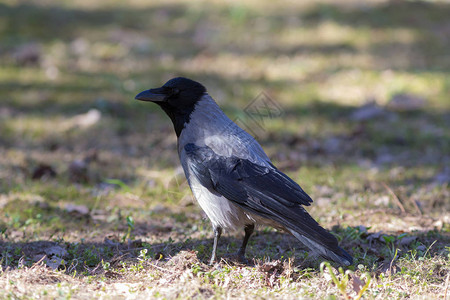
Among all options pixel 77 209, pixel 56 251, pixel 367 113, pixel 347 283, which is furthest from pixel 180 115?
pixel 367 113

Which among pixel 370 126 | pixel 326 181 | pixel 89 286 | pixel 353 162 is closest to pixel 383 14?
pixel 370 126

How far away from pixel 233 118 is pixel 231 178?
11.8 ft

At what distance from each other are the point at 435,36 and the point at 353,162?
5.65m

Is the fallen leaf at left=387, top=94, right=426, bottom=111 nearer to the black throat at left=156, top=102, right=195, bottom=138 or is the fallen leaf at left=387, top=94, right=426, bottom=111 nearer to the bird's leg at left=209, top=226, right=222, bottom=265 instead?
the black throat at left=156, top=102, right=195, bottom=138

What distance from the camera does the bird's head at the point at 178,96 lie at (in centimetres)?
441

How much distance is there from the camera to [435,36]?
11.1 m

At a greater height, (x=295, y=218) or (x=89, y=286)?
(x=295, y=218)

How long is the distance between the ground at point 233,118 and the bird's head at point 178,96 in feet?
2.40

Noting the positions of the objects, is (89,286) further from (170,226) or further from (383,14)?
(383,14)

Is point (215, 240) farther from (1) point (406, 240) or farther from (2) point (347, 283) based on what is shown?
(1) point (406, 240)

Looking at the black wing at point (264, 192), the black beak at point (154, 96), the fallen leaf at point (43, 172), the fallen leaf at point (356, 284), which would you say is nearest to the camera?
the fallen leaf at point (356, 284)

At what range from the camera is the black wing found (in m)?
3.71

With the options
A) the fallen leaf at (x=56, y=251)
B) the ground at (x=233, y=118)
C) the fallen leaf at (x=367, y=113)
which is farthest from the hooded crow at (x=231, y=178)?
the fallen leaf at (x=367, y=113)

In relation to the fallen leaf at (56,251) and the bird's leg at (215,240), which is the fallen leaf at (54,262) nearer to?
the fallen leaf at (56,251)
